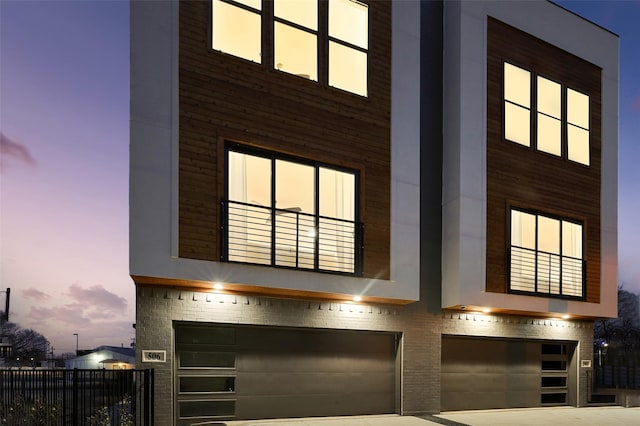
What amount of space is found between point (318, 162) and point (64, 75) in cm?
998

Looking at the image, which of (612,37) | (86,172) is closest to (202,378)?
(86,172)

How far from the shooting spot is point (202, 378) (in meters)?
10.1

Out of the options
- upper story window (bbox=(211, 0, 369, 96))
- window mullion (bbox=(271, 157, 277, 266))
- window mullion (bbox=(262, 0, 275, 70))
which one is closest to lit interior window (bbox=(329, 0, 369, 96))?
upper story window (bbox=(211, 0, 369, 96))

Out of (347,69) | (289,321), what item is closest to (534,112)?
(347,69)

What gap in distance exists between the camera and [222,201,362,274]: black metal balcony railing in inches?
392

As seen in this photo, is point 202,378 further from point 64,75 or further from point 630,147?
point 630,147

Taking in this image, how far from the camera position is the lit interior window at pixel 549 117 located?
46.8 feet

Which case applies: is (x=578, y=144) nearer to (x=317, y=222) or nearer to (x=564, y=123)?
(x=564, y=123)

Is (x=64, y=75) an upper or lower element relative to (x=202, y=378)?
upper

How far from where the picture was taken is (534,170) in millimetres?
13859

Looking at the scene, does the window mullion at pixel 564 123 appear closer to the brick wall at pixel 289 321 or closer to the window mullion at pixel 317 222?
the brick wall at pixel 289 321

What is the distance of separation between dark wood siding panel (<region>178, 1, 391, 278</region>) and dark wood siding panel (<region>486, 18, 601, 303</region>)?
10.3 feet

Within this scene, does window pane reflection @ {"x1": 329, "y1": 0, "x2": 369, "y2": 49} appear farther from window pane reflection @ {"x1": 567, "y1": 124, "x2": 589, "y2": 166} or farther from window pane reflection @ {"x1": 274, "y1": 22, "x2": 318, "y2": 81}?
window pane reflection @ {"x1": 567, "y1": 124, "x2": 589, "y2": 166}

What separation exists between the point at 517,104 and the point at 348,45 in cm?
525
